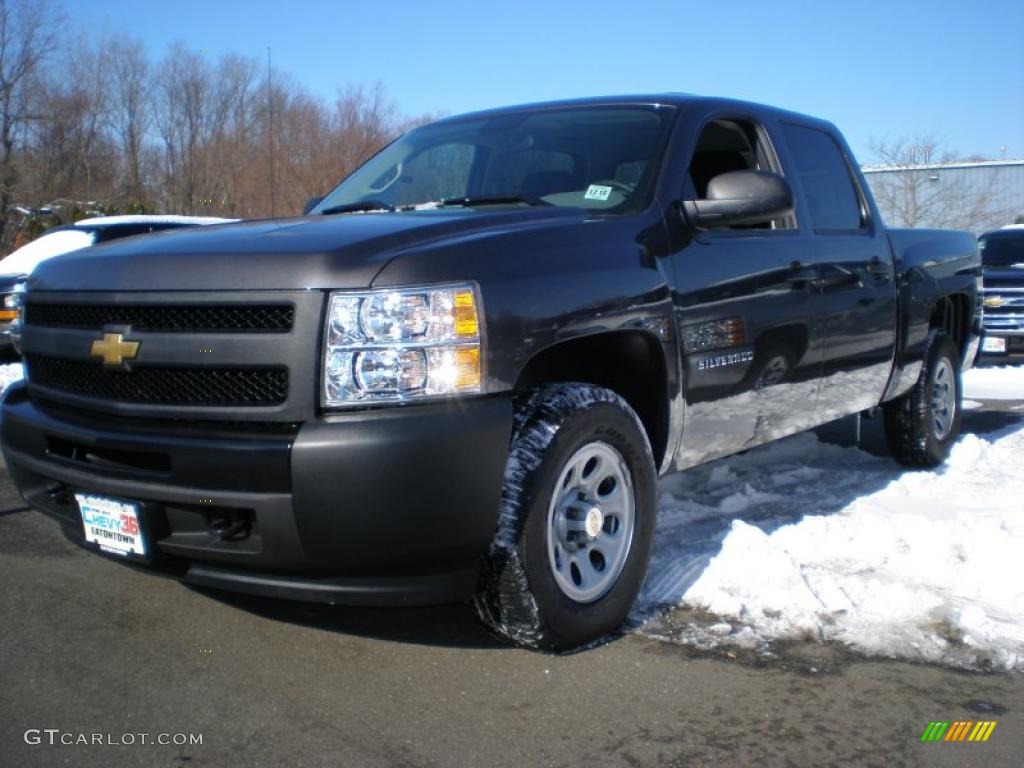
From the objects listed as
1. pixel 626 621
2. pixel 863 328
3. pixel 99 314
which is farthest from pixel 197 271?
pixel 863 328

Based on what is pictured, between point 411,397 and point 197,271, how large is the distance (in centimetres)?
77

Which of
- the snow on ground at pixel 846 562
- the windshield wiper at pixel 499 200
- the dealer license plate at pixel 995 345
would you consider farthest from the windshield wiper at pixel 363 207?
the dealer license plate at pixel 995 345

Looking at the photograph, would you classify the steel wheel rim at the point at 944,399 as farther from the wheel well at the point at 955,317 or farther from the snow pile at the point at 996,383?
the snow pile at the point at 996,383

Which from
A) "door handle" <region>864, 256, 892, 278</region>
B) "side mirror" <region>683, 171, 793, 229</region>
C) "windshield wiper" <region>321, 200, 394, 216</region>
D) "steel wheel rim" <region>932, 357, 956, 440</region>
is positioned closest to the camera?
"side mirror" <region>683, 171, 793, 229</region>

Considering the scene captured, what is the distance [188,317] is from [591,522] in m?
1.40

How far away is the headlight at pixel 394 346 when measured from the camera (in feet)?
9.43

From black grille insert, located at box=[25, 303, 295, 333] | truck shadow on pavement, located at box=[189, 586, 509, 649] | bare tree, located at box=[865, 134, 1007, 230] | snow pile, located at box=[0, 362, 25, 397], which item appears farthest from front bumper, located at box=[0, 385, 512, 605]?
bare tree, located at box=[865, 134, 1007, 230]

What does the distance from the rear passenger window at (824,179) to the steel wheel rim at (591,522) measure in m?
2.07

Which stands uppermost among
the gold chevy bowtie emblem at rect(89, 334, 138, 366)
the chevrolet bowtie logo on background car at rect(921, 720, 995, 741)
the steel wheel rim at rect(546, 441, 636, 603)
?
the gold chevy bowtie emblem at rect(89, 334, 138, 366)

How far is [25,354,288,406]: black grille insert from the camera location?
2.93 m

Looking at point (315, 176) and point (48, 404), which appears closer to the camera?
point (48, 404)

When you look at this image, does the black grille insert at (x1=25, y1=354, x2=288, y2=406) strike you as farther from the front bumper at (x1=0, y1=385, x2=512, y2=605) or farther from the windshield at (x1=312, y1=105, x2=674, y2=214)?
the windshield at (x1=312, y1=105, x2=674, y2=214)

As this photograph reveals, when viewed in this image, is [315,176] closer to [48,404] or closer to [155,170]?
[155,170]

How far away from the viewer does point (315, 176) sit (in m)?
32.9
